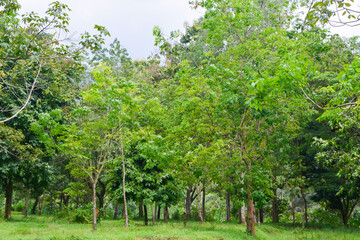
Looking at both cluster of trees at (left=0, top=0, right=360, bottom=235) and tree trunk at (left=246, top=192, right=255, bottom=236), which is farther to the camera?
tree trunk at (left=246, top=192, right=255, bottom=236)

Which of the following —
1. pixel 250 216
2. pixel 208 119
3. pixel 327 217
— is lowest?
pixel 327 217

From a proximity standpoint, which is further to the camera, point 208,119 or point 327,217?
point 327,217

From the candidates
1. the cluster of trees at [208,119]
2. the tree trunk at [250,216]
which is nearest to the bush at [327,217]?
the cluster of trees at [208,119]

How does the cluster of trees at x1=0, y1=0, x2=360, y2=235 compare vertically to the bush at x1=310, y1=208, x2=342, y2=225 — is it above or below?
above

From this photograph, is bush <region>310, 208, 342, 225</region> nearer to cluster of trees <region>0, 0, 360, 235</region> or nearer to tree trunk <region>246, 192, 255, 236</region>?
cluster of trees <region>0, 0, 360, 235</region>

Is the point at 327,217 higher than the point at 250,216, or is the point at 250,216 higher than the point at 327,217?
the point at 250,216

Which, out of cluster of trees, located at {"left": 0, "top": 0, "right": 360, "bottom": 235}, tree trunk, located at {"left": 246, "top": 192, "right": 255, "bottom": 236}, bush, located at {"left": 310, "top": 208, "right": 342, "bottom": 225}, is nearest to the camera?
cluster of trees, located at {"left": 0, "top": 0, "right": 360, "bottom": 235}

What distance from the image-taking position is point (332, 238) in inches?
603

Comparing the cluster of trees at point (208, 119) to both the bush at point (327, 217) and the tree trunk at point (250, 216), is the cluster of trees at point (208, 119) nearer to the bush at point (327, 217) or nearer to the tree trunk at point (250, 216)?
the tree trunk at point (250, 216)

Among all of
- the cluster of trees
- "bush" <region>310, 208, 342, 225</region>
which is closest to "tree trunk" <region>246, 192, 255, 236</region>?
the cluster of trees

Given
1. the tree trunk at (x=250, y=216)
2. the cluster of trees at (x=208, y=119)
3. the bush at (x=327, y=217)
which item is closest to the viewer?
the cluster of trees at (x=208, y=119)

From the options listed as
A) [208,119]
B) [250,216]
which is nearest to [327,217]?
[250,216]

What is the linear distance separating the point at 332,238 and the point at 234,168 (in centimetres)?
683

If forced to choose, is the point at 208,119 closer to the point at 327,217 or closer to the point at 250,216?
the point at 250,216
